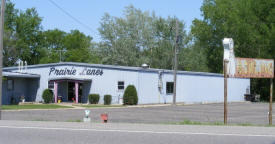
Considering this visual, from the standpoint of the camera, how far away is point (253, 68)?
18500 mm

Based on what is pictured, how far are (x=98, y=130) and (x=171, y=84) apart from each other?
2668 centimetres

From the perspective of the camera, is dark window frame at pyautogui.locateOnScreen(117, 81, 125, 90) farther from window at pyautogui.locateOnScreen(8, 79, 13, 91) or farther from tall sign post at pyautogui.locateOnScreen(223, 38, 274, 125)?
tall sign post at pyautogui.locateOnScreen(223, 38, 274, 125)

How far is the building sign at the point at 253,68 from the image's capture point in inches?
715

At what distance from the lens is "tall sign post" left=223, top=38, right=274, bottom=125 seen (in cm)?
1777

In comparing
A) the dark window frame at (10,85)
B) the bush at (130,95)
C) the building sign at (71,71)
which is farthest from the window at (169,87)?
the dark window frame at (10,85)

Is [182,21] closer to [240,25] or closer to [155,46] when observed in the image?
[155,46]

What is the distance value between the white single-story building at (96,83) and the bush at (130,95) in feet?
3.25

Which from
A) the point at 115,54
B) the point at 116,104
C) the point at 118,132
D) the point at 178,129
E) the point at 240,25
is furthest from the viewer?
the point at 115,54

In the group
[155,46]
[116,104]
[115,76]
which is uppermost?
[155,46]

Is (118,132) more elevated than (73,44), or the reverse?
(73,44)

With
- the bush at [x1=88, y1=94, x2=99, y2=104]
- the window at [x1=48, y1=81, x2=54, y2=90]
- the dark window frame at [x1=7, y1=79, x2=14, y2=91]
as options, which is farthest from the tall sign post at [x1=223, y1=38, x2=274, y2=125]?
the dark window frame at [x1=7, y1=79, x2=14, y2=91]

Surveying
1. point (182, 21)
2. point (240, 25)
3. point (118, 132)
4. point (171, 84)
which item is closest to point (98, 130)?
point (118, 132)

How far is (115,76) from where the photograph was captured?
1458 inches

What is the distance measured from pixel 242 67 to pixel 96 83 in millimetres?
21368
